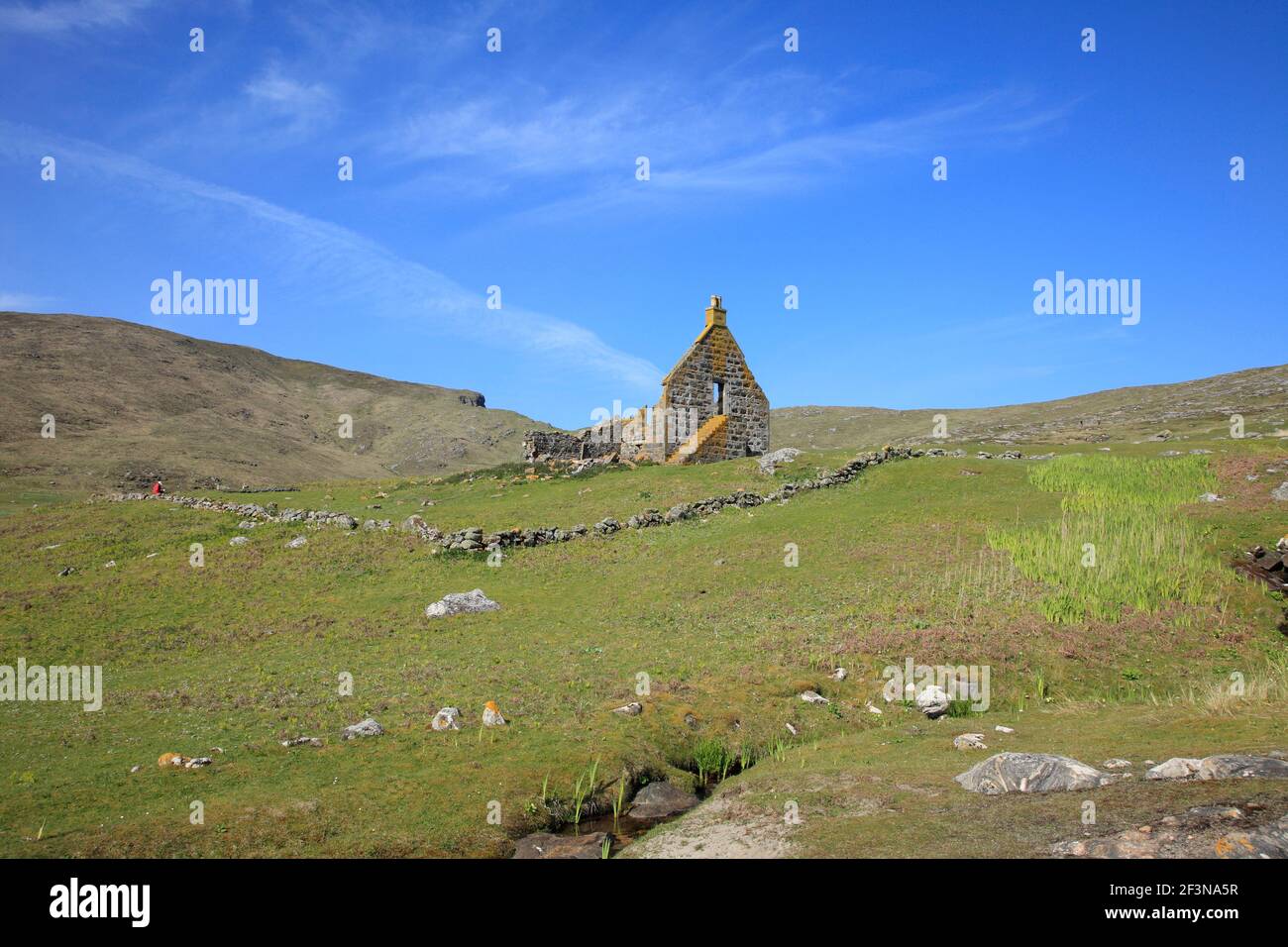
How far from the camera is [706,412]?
46.0 m

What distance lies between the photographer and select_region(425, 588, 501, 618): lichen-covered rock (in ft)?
76.8

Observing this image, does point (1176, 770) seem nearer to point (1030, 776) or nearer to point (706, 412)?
point (1030, 776)

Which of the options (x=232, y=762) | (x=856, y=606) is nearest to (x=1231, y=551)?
(x=856, y=606)

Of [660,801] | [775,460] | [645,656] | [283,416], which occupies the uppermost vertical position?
[283,416]

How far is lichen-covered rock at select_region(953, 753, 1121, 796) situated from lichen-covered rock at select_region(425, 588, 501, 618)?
1575 cm

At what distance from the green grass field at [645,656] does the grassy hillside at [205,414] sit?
50898 mm

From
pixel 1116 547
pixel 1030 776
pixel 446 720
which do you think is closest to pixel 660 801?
pixel 446 720

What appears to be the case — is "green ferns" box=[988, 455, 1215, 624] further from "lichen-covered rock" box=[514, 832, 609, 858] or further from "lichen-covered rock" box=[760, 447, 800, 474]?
"lichen-covered rock" box=[514, 832, 609, 858]

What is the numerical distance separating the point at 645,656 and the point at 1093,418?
90.1 metres

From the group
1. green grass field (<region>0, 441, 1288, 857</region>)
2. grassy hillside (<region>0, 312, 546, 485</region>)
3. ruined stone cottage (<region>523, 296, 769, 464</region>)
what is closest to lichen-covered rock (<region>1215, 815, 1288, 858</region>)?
green grass field (<region>0, 441, 1288, 857</region>)

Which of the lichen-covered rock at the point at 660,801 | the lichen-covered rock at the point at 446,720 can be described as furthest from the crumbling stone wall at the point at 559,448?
the lichen-covered rock at the point at 660,801
